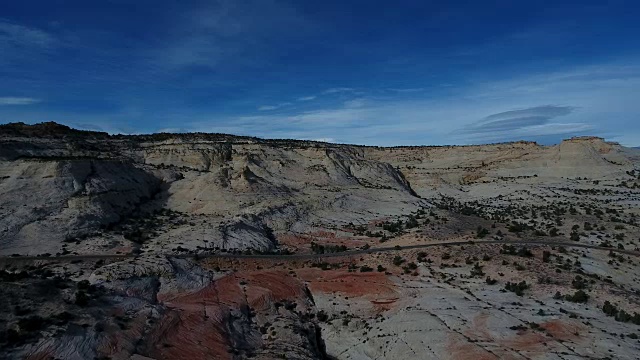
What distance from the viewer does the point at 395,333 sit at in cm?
2606

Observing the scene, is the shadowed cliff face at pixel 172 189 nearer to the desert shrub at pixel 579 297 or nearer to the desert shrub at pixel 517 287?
the desert shrub at pixel 517 287

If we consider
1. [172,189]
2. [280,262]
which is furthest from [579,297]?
[172,189]

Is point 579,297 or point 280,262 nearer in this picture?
point 579,297

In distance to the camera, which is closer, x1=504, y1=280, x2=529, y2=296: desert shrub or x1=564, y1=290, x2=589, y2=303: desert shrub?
x1=564, y1=290, x2=589, y2=303: desert shrub

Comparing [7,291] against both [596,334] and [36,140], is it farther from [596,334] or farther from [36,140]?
[36,140]

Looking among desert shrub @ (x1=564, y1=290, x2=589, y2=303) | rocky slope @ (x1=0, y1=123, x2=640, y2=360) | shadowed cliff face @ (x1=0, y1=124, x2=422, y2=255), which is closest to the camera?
rocky slope @ (x1=0, y1=123, x2=640, y2=360)

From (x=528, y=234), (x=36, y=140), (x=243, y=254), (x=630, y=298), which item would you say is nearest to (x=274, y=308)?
(x=243, y=254)

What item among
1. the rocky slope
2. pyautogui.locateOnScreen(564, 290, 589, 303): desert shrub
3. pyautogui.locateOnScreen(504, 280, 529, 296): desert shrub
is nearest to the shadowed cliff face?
the rocky slope

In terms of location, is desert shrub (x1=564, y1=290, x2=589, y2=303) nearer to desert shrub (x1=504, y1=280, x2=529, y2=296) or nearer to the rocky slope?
the rocky slope

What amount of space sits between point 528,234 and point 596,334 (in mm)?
22078

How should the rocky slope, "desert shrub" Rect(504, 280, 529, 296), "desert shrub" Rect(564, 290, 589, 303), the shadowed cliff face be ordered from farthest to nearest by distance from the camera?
the shadowed cliff face
"desert shrub" Rect(504, 280, 529, 296)
"desert shrub" Rect(564, 290, 589, 303)
the rocky slope

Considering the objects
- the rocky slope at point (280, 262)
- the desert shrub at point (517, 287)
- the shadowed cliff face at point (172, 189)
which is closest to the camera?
the rocky slope at point (280, 262)

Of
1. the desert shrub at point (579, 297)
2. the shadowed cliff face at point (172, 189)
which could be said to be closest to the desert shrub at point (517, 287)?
the desert shrub at point (579, 297)

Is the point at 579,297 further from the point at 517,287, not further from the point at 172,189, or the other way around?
the point at 172,189
